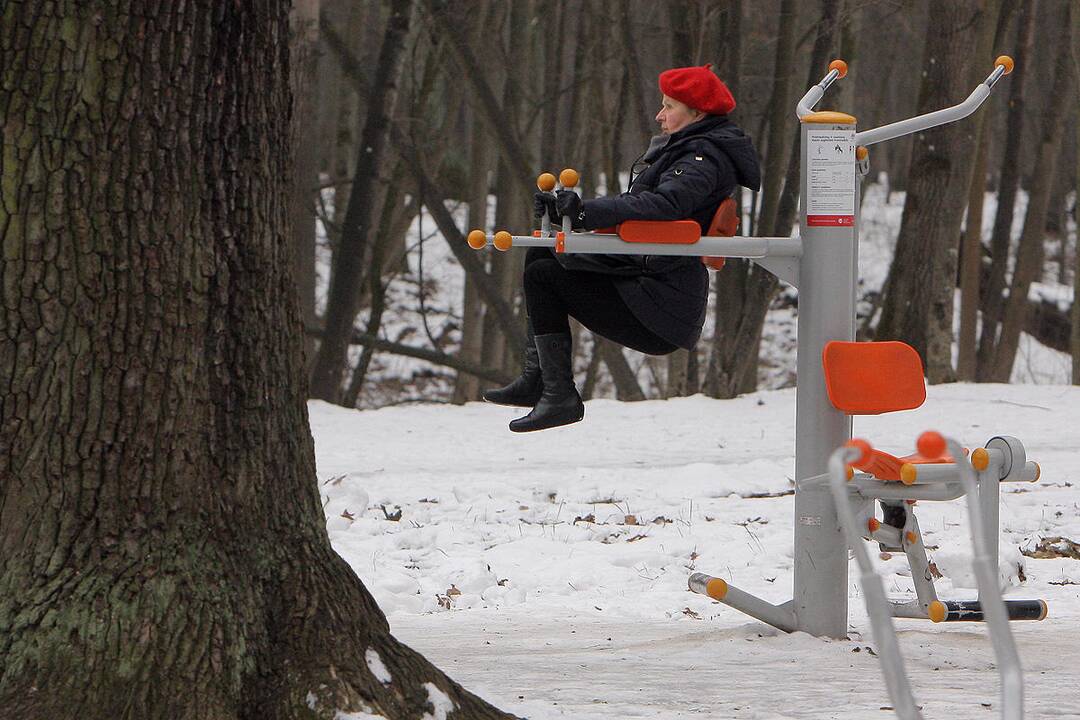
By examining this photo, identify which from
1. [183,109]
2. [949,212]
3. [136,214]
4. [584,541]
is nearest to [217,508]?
[136,214]

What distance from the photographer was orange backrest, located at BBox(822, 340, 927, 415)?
151 inches

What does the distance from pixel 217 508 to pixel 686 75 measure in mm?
2062

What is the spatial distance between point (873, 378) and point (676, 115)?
3.35 ft

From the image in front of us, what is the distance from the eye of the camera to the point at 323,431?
9828mm

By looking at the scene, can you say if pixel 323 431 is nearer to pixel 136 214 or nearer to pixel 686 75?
pixel 686 75

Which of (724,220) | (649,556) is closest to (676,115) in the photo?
(724,220)

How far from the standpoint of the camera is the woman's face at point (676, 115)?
404 centimetres

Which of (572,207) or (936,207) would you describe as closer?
(572,207)

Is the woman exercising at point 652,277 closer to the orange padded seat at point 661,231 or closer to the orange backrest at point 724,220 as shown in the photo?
the orange backrest at point 724,220

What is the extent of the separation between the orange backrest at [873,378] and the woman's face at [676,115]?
84cm

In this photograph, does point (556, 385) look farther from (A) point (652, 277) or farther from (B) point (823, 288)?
(B) point (823, 288)

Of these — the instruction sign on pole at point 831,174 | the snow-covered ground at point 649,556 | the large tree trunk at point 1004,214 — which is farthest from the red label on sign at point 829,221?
the large tree trunk at point 1004,214

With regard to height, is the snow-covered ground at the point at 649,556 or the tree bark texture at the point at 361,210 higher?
the tree bark texture at the point at 361,210

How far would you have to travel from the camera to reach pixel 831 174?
404 centimetres
